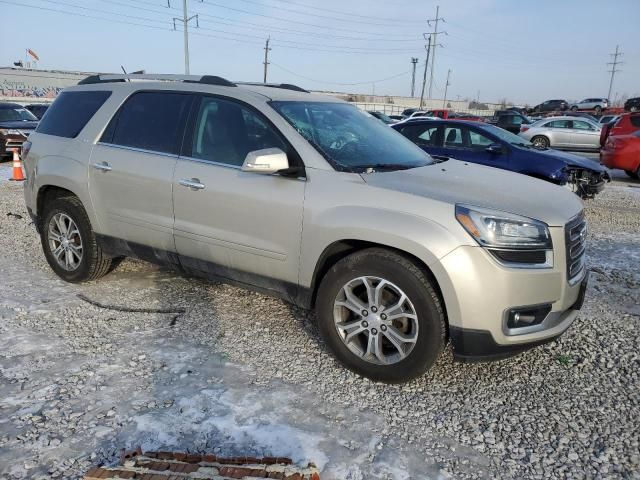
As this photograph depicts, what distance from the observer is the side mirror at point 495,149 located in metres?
8.80

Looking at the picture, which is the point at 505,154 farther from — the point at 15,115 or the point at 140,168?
the point at 15,115

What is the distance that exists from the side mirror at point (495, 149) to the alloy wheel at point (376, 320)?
649 cm

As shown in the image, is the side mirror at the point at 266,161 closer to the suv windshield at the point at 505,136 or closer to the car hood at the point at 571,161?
the suv windshield at the point at 505,136

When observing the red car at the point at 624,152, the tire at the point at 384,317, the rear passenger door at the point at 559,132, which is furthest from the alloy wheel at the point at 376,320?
the rear passenger door at the point at 559,132

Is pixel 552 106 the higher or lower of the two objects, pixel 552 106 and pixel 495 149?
the higher

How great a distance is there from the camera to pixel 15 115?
48.8 feet

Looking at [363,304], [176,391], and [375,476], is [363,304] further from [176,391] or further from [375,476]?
[176,391]

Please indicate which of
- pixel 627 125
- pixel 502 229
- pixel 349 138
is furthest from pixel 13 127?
pixel 627 125

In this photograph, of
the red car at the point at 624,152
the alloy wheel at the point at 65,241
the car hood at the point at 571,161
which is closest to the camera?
the alloy wheel at the point at 65,241

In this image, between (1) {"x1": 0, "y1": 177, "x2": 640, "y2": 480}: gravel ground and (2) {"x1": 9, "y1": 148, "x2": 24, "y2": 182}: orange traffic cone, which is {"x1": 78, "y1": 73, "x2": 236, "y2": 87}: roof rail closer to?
(1) {"x1": 0, "y1": 177, "x2": 640, "y2": 480}: gravel ground

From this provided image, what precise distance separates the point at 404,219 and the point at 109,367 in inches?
84.2

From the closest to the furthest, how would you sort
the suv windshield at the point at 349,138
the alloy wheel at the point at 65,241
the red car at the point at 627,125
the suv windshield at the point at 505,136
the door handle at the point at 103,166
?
the suv windshield at the point at 349,138 < the door handle at the point at 103,166 < the alloy wheel at the point at 65,241 < the suv windshield at the point at 505,136 < the red car at the point at 627,125

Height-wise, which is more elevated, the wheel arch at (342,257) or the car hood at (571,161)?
the car hood at (571,161)

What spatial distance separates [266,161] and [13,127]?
13.5 meters
